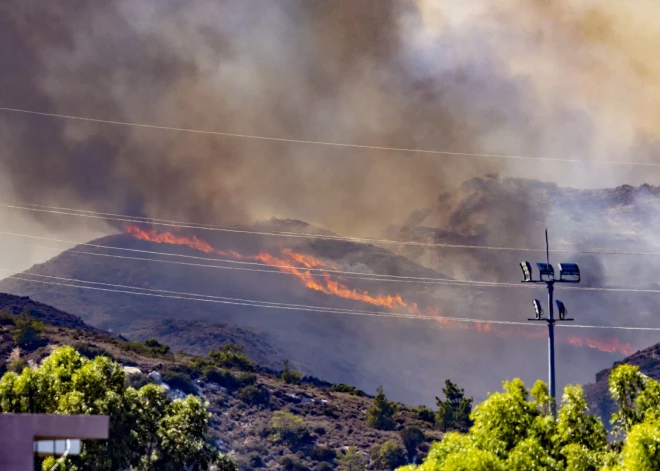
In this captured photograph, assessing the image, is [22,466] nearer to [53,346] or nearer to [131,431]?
[131,431]

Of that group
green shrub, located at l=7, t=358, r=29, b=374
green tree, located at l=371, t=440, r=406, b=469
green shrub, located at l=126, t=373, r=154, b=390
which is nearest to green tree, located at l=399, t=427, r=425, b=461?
green tree, located at l=371, t=440, r=406, b=469

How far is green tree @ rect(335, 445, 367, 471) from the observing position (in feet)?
519

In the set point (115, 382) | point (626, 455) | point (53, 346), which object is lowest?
point (626, 455)

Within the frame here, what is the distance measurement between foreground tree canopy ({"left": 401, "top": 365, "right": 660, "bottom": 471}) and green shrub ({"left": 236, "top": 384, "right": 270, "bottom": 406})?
5640 inches

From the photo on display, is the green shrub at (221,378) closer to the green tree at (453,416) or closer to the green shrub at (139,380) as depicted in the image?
the green shrub at (139,380)

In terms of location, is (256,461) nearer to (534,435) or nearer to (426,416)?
(426,416)

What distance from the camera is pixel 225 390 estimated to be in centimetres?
19050

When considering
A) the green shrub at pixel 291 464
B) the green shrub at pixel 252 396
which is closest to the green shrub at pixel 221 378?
the green shrub at pixel 252 396

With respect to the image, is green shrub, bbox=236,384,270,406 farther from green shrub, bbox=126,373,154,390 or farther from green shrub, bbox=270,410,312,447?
green shrub, bbox=126,373,154,390

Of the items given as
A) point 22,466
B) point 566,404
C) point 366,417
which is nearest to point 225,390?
point 366,417

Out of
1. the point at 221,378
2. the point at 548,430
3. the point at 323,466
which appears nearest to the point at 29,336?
the point at 221,378

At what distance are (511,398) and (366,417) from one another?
145533 millimetres

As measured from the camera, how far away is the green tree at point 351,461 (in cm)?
15812

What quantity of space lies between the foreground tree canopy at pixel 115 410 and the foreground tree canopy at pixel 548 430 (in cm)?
1930
